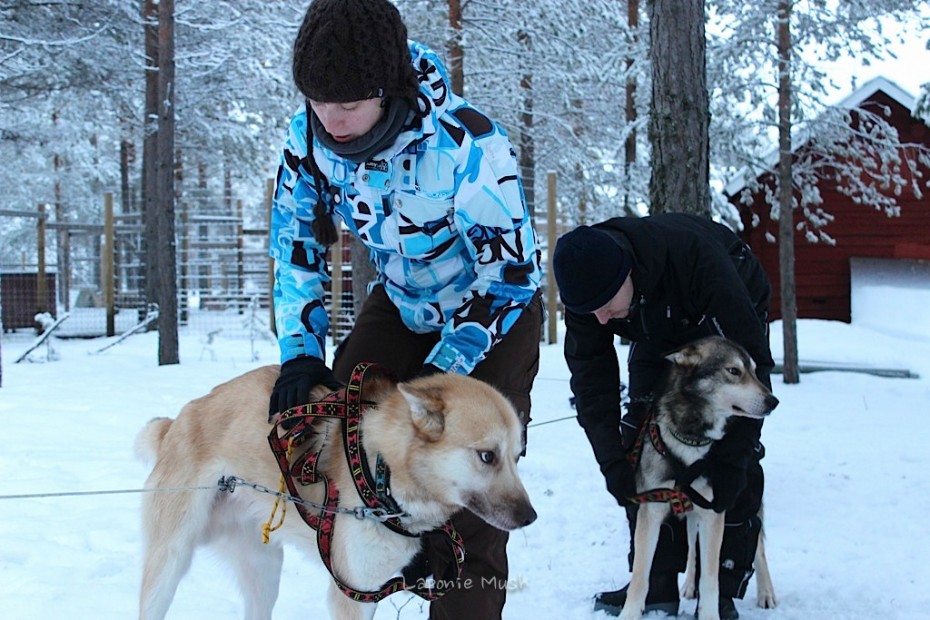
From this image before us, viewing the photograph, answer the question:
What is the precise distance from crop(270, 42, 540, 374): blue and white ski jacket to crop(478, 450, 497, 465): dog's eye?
326 millimetres

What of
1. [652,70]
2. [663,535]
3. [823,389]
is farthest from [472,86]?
[663,535]

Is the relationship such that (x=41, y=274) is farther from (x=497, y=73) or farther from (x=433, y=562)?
(x=433, y=562)

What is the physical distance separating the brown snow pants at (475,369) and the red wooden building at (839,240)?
16.4 meters

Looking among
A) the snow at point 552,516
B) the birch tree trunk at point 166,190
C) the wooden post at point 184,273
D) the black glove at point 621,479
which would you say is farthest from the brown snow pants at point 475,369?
the wooden post at point 184,273

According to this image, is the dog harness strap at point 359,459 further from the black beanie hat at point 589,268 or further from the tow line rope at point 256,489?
the black beanie hat at point 589,268

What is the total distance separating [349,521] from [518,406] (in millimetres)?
A: 669

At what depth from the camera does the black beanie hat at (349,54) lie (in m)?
2.24

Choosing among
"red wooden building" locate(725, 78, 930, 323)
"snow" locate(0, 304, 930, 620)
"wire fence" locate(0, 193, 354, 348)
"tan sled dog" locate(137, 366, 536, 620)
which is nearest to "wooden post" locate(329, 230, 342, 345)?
"wire fence" locate(0, 193, 354, 348)

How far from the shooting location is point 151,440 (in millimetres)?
3004

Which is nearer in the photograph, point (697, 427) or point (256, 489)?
point (256, 489)

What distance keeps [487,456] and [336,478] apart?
51cm

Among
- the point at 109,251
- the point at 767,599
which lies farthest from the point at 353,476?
the point at 109,251

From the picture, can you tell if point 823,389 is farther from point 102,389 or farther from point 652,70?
point 102,389

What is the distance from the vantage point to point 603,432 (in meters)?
3.59
